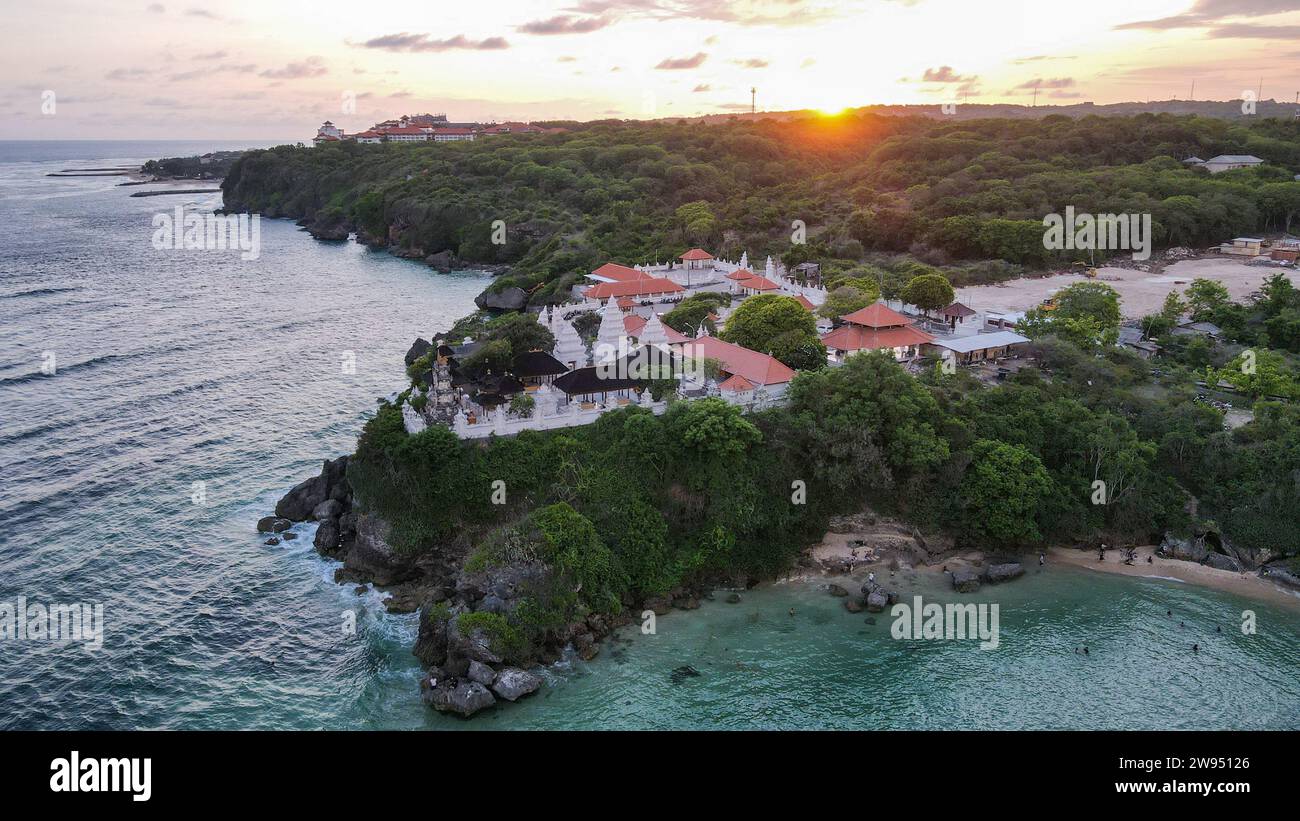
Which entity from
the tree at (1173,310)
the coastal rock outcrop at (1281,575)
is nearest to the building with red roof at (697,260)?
the tree at (1173,310)

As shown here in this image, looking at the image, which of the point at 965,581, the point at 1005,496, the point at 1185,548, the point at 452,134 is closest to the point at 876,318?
the point at 1005,496

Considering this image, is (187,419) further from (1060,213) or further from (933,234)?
(1060,213)

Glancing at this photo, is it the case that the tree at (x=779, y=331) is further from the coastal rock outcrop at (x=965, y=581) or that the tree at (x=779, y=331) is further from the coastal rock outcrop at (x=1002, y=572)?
the coastal rock outcrop at (x=1002, y=572)

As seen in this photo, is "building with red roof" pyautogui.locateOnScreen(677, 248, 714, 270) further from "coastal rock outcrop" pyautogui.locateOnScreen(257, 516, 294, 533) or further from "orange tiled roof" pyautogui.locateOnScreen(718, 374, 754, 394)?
"coastal rock outcrop" pyautogui.locateOnScreen(257, 516, 294, 533)

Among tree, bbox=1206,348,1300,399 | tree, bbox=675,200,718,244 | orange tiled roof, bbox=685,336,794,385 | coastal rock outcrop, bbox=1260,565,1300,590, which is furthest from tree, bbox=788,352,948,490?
tree, bbox=675,200,718,244

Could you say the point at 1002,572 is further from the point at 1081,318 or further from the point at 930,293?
the point at 930,293
